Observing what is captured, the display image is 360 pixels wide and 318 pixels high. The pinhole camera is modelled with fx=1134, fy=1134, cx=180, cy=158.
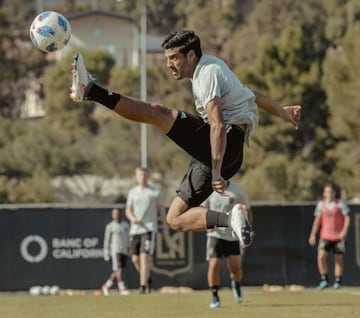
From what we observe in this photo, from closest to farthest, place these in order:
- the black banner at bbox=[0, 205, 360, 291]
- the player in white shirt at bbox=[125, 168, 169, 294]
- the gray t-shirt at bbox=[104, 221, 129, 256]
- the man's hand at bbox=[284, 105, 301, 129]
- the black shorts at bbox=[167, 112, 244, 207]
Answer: the black shorts at bbox=[167, 112, 244, 207] < the man's hand at bbox=[284, 105, 301, 129] < the player in white shirt at bbox=[125, 168, 169, 294] < the gray t-shirt at bbox=[104, 221, 129, 256] < the black banner at bbox=[0, 205, 360, 291]

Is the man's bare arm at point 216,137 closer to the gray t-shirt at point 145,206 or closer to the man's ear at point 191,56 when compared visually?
the man's ear at point 191,56

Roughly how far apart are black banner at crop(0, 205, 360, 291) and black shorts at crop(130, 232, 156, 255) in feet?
11.0

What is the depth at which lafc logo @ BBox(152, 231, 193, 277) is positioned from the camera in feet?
76.2

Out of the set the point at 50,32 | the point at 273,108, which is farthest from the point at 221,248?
the point at 50,32

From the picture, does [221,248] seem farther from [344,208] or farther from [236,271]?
[344,208]

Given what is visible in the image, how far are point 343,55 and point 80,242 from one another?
2263cm

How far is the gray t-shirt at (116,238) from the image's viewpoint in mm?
21969

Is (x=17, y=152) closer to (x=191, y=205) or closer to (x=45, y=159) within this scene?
(x=45, y=159)

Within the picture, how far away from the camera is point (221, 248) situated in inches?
640

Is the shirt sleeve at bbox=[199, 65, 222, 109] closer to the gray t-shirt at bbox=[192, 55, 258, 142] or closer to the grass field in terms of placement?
the gray t-shirt at bbox=[192, 55, 258, 142]

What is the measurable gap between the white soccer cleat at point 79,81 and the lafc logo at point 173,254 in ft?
41.9

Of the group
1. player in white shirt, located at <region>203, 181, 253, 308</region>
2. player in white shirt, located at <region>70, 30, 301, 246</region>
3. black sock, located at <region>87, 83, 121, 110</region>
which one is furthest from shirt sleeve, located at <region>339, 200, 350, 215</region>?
black sock, located at <region>87, 83, 121, 110</region>

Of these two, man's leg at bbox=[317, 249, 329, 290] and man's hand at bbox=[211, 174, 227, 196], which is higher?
man's hand at bbox=[211, 174, 227, 196]

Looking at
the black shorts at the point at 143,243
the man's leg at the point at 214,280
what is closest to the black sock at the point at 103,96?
the man's leg at the point at 214,280
